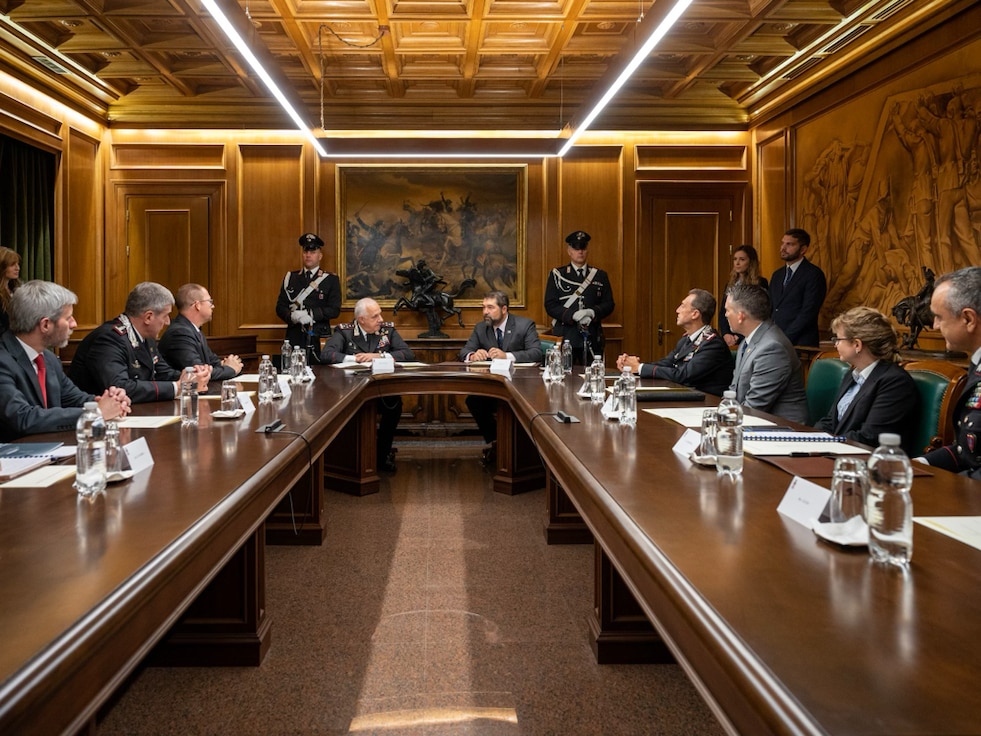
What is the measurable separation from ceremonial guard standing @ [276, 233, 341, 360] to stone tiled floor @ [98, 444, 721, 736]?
3.34m

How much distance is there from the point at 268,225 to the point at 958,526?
718 cm

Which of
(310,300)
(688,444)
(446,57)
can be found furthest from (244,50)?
(310,300)

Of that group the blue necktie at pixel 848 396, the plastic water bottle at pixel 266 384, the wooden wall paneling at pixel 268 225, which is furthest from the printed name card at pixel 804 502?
the wooden wall paneling at pixel 268 225

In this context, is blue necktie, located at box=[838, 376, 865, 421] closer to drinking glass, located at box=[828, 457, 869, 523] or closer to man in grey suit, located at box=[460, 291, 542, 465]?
drinking glass, located at box=[828, 457, 869, 523]

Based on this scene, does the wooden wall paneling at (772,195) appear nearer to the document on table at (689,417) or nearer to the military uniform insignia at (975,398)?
the document on table at (689,417)

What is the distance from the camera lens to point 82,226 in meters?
7.35

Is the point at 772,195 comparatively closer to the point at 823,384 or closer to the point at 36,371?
the point at 823,384

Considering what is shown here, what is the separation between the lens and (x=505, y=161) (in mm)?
7879

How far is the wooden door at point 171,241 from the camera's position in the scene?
7777 mm

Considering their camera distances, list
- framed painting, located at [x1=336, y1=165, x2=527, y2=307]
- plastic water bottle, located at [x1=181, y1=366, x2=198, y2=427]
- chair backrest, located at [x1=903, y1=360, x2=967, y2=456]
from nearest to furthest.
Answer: chair backrest, located at [x1=903, y1=360, x2=967, y2=456] → plastic water bottle, located at [x1=181, y1=366, x2=198, y2=427] → framed painting, located at [x1=336, y1=165, x2=527, y2=307]

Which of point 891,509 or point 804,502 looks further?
point 804,502

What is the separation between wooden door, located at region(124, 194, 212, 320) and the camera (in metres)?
7.78

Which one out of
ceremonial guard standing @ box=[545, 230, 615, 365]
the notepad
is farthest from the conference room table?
ceremonial guard standing @ box=[545, 230, 615, 365]

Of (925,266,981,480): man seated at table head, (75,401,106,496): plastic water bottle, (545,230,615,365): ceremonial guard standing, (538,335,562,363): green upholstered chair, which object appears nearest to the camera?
(75,401,106,496): plastic water bottle
